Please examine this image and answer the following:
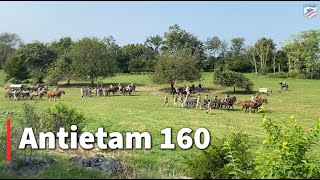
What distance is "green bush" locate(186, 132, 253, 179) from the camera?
29.0 ft

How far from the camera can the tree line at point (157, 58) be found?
51.2 metres

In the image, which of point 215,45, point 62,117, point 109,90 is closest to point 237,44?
point 215,45

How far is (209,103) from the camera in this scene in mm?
29281

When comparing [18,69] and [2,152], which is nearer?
[2,152]

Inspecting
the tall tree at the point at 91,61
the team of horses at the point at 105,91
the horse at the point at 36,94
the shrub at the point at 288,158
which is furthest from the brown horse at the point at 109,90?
the shrub at the point at 288,158

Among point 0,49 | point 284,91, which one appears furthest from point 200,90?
point 0,49

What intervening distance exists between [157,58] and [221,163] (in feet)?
148

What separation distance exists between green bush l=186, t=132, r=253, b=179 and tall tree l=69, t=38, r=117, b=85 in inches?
1750

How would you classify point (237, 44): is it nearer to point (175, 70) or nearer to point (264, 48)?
point (264, 48)

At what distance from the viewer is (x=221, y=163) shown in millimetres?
9477

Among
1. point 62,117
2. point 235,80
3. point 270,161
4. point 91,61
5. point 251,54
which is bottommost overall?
point 270,161

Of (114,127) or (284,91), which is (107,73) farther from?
(114,127)

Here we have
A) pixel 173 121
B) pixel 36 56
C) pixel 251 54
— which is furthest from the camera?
pixel 251 54

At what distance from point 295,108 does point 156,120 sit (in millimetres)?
14362
